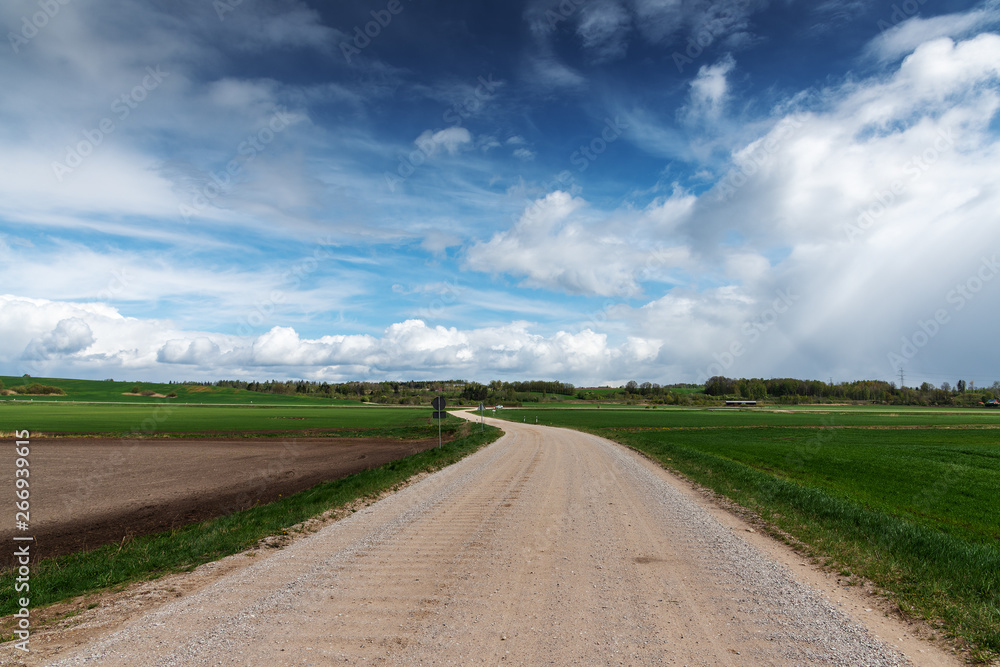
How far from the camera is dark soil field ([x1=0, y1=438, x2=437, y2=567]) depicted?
15477 mm

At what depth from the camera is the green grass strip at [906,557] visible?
6309 mm

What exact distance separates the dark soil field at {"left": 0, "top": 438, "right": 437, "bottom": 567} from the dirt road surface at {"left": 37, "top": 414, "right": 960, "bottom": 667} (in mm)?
9121

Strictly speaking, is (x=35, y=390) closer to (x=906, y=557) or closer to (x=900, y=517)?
(x=900, y=517)

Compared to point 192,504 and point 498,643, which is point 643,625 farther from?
point 192,504

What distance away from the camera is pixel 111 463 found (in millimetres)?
30234

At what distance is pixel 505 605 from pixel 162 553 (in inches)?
303

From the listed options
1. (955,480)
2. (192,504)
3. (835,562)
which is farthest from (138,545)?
(955,480)

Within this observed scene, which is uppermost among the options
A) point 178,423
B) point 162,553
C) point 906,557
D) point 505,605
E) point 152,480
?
point 505,605

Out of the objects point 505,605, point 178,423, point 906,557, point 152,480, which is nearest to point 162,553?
point 505,605

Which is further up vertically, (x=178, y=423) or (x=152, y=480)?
(x=152, y=480)

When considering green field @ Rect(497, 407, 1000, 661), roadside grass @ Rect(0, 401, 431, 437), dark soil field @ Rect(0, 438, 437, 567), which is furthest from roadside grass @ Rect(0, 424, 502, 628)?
roadside grass @ Rect(0, 401, 431, 437)

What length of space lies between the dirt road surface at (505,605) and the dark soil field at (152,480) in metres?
9.12

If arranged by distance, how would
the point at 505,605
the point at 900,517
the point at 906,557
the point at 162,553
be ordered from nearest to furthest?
the point at 505,605 < the point at 906,557 < the point at 162,553 < the point at 900,517

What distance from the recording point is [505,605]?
6.55m
